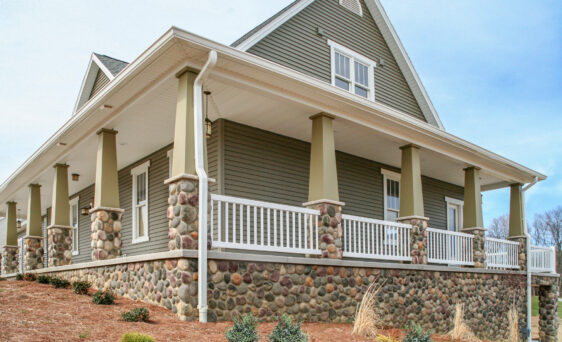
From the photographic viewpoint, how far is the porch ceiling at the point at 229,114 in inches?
325

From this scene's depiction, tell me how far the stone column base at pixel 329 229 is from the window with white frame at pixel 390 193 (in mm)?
5150

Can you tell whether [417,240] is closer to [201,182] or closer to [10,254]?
[201,182]

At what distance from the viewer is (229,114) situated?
1060 centimetres

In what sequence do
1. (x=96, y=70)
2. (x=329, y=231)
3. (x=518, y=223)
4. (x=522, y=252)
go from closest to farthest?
(x=329, y=231) < (x=522, y=252) < (x=96, y=70) < (x=518, y=223)

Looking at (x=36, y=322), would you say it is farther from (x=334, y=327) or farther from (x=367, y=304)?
(x=367, y=304)

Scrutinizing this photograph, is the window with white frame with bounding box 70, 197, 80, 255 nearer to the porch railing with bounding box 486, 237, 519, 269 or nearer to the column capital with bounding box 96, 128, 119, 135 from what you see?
the column capital with bounding box 96, 128, 119, 135

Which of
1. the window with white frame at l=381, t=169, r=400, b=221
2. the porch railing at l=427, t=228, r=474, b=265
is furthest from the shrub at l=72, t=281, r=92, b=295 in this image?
the window with white frame at l=381, t=169, r=400, b=221

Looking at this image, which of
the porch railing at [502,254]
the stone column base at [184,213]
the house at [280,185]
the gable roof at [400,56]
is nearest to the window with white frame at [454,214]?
the house at [280,185]

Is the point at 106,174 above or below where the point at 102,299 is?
above

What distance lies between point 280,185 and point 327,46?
12.9ft

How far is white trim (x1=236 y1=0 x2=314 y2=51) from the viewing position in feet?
37.5

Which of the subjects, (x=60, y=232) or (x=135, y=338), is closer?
(x=135, y=338)

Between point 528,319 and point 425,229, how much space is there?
534 centimetres

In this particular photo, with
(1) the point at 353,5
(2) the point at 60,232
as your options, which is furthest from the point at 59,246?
(1) the point at 353,5
